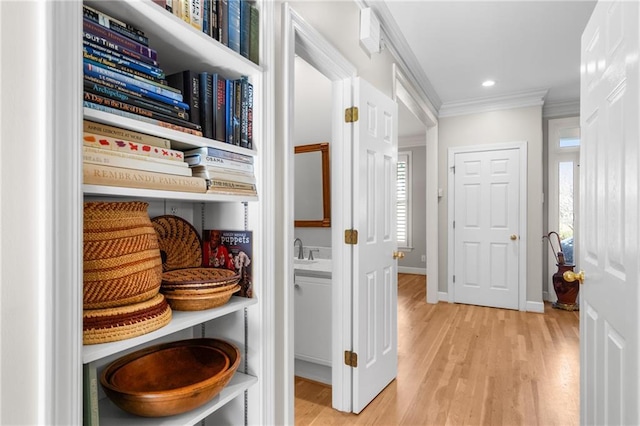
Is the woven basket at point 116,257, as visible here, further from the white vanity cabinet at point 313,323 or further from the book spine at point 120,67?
the white vanity cabinet at point 313,323

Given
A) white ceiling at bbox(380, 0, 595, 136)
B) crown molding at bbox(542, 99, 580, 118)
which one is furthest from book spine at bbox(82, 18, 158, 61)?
crown molding at bbox(542, 99, 580, 118)

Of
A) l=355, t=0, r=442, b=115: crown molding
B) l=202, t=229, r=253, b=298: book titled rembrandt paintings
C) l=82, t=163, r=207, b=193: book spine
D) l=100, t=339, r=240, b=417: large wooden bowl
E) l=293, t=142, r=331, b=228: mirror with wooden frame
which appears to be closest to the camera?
l=82, t=163, r=207, b=193: book spine

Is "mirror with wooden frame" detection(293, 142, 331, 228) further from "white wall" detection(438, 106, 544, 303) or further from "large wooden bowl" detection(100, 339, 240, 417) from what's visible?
"white wall" detection(438, 106, 544, 303)

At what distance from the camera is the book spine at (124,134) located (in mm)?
789

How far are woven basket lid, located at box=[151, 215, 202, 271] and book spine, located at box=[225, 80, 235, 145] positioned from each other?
35 cm

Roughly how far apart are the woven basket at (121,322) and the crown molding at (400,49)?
2.05 metres

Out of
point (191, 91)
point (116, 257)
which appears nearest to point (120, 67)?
point (191, 91)

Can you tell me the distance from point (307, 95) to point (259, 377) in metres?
2.38

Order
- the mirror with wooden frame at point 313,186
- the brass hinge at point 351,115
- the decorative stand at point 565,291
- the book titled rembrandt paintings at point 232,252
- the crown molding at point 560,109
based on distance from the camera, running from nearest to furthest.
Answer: the book titled rembrandt paintings at point 232,252
the brass hinge at point 351,115
the mirror with wooden frame at point 313,186
the decorative stand at point 565,291
the crown molding at point 560,109

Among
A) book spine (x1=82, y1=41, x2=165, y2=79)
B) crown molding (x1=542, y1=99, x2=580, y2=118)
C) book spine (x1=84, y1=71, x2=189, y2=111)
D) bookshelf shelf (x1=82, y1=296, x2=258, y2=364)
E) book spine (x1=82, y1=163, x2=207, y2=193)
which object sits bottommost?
bookshelf shelf (x1=82, y1=296, x2=258, y2=364)

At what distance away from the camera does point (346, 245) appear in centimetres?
210

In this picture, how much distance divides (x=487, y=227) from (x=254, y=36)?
4.12 metres

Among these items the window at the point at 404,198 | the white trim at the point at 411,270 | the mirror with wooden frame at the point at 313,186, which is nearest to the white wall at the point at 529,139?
the window at the point at 404,198

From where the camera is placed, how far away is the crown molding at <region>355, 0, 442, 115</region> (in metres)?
2.37
